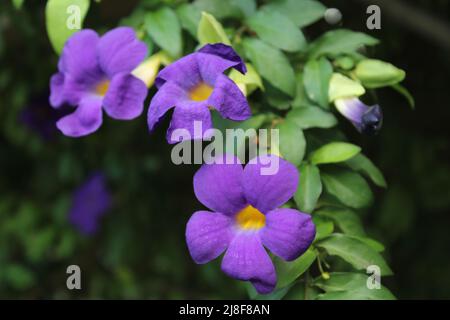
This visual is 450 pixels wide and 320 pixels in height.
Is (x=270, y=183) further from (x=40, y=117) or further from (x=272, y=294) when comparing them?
(x=40, y=117)

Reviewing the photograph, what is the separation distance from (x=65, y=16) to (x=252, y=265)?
60 centimetres

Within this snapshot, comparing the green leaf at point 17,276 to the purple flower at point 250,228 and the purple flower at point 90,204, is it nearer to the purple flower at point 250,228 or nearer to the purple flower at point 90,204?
the purple flower at point 90,204

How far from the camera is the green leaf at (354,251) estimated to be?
1.07 meters

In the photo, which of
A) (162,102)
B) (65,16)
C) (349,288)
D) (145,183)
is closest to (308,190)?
(349,288)

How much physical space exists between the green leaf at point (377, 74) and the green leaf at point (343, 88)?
0.02 metres

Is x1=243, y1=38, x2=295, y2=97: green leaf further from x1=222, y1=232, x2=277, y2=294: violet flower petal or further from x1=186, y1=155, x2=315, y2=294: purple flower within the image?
x1=222, y1=232, x2=277, y2=294: violet flower petal

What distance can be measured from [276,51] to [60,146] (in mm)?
1084

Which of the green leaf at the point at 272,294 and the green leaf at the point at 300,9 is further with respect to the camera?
the green leaf at the point at 300,9

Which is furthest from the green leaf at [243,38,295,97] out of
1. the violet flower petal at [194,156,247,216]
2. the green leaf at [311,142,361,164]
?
the violet flower petal at [194,156,247,216]

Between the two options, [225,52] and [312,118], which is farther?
[312,118]

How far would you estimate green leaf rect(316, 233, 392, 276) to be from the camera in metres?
1.07

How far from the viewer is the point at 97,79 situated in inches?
48.2

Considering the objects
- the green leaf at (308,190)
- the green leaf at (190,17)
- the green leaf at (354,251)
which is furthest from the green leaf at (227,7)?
the green leaf at (354,251)

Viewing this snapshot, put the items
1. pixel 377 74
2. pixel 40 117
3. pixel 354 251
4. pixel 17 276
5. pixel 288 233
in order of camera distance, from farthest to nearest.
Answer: pixel 17 276 < pixel 40 117 < pixel 377 74 < pixel 354 251 < pixel 288 233
